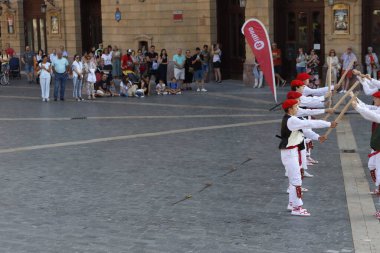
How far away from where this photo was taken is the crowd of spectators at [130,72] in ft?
85.4

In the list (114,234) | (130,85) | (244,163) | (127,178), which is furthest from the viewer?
(130,85)

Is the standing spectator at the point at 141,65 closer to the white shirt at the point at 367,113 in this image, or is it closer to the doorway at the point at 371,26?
the doorway at the point at 371,26

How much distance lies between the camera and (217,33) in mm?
31219

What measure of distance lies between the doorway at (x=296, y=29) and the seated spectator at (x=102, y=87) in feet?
22.9

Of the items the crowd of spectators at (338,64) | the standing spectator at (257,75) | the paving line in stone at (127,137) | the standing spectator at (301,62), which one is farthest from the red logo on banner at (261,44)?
the standing spectator at (257,75)

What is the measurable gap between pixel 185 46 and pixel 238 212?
2127 centimetres

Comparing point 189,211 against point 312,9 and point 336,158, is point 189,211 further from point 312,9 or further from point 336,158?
point 312,9

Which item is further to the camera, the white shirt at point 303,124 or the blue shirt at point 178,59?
the blue shirt at point 178,59

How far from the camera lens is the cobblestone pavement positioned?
9.27m

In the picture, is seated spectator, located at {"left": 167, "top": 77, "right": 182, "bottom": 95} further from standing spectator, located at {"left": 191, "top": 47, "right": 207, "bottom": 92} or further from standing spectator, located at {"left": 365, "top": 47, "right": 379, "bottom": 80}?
standing spectator, located at {"left": 365, "top": 47, "right": 379, "bottom": 80}

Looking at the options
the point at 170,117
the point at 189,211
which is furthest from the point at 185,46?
the point at 189,211

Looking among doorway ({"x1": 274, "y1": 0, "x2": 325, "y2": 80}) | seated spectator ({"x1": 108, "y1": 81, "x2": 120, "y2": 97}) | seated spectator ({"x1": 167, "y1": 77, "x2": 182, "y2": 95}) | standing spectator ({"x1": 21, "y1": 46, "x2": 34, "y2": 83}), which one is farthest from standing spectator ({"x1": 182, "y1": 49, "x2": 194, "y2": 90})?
standing spectator ({"x1": 21, "y1": 46, "x2": 34, "y2": 83})

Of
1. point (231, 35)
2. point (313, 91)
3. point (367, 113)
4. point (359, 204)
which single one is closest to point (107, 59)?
point (231, 35)

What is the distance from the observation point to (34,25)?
1534 inches
